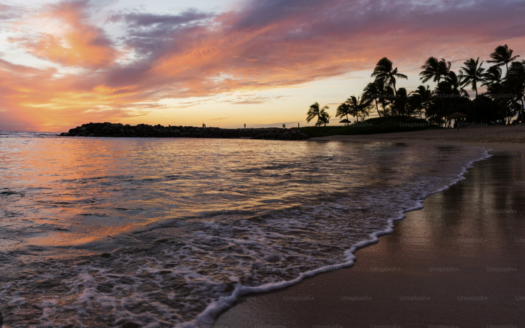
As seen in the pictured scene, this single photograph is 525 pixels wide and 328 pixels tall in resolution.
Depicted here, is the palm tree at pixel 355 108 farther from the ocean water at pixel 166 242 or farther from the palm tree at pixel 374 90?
the ocean water at pixel 166 242

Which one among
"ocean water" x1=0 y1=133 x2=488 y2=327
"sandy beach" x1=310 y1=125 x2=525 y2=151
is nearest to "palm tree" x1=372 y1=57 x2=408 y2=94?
"sandy beach" x1=310 y1=125 x2=525 y2=151

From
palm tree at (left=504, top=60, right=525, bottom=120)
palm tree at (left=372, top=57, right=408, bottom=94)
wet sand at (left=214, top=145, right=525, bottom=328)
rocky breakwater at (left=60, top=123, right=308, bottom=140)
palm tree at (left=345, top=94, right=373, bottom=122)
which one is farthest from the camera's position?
palm tree at (left=345, top=94, right=373, bottom=122)

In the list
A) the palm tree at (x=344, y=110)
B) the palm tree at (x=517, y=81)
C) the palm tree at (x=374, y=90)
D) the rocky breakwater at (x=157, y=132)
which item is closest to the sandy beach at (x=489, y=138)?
the palm tree at (x=517, y=81)

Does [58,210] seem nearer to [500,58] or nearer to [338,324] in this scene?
[338,324]

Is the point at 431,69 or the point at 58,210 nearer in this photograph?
the point at 58,210

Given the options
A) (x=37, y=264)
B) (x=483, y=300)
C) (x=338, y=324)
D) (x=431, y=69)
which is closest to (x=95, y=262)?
(x=37, y=264)

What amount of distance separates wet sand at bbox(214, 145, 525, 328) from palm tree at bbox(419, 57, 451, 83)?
58607 mm

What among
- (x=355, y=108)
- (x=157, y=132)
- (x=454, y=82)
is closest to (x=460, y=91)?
(x=454, y=82)

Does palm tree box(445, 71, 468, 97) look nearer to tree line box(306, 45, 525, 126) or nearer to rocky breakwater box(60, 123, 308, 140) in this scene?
tree line box(306, 45, 525, 126)

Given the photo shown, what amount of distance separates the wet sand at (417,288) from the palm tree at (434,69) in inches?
2307

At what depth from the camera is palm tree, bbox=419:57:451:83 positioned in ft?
178

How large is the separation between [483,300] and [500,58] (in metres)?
62.3

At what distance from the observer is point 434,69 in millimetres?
54469

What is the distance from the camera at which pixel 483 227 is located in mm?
4289
